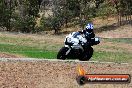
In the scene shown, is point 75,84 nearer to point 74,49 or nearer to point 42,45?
point 74,49

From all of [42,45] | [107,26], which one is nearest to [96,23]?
[107,26]

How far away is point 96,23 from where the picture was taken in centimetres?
8231

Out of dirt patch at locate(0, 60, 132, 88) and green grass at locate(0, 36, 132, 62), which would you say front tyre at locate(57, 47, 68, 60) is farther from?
green grass at locate(0, 36, 132, 62)

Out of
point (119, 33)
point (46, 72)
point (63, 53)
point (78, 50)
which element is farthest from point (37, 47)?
point (119, 33)

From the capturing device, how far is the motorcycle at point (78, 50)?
79.8 ft

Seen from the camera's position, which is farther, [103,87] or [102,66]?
[102,66]

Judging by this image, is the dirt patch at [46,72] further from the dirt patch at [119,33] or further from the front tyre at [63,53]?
the dirt patch at [119,33]

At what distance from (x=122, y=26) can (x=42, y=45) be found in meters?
36.6

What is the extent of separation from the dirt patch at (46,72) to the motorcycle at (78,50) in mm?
2391

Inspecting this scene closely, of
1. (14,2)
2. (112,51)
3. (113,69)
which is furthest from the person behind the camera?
(14,2)

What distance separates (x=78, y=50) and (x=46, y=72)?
17.7 feet

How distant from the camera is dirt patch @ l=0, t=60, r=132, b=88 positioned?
18172 mm

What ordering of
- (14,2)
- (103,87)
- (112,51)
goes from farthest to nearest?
(14,2) → (112,51) → (103,87)

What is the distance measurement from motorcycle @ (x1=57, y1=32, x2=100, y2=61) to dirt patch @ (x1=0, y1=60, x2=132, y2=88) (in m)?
2.39
